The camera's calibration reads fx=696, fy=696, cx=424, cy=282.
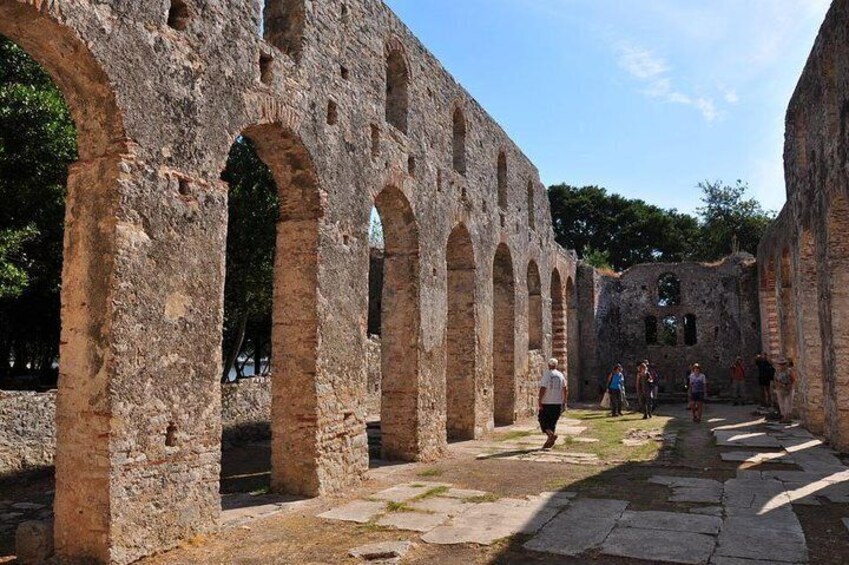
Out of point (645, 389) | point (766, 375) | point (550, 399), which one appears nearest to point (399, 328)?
point (550, 399)

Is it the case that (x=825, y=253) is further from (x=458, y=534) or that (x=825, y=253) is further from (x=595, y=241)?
(x=595, y=241)

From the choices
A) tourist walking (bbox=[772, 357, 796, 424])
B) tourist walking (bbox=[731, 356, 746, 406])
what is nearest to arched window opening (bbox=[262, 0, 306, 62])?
tourist walking (bbox=[772, 357, 796, 424])

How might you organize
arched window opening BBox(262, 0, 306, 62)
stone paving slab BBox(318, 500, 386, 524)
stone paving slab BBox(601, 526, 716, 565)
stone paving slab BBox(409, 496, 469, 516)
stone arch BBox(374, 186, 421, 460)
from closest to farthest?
stone paving slab BBox(601, 526, 716, 565) < stone paving slab BBox(318, 500, 386, 524) < stone paving slab BBox(409, 496, 469, 516) < arched window opening BBox(262, 0, 306, 62) < stone arch BBox(374, 186, 421, 460)

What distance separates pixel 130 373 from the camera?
567cm

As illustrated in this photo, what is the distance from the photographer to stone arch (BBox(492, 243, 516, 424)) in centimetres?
1608

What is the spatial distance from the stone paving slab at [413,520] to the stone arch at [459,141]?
8057 millimetres

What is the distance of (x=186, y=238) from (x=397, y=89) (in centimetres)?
601

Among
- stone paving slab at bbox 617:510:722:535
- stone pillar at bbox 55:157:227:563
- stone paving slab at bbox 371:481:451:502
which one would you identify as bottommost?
stone paving slab at bbox 371:481:451:502

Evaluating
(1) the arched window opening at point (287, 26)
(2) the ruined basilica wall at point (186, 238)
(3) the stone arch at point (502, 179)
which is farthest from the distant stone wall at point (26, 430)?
(3) the stone arch at point (502, 179)

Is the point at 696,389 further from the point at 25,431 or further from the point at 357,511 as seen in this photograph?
the point at 25,431

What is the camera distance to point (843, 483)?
8.48 metres

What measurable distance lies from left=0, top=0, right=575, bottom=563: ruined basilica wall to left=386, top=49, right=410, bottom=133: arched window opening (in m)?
0.71

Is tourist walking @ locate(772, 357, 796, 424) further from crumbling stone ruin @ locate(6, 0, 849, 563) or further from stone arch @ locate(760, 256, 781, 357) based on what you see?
stone arch @ locate(760, 256, 781, 357)

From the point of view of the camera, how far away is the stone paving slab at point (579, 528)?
5.88m
